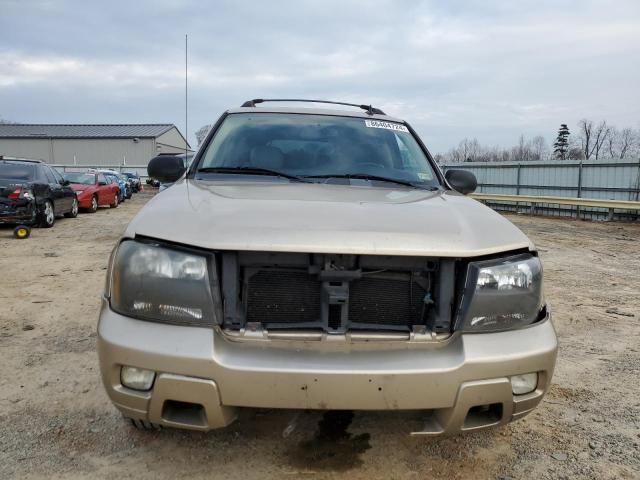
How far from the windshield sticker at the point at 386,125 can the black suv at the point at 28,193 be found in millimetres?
9176

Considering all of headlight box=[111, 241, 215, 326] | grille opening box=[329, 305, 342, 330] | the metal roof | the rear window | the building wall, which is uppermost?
the metal roof

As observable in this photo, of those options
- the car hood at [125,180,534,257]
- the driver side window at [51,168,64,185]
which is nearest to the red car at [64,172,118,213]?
the driver side window at [51,168,64,185]

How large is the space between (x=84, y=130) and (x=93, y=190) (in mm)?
38955

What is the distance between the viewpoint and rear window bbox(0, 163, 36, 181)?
10336 millimetres

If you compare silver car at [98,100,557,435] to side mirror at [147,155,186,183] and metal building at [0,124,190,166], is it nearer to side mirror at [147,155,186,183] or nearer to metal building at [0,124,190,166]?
side mirror at [147,155,186,183]

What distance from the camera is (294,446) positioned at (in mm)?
2412

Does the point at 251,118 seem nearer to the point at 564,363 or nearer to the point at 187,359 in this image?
the point at 187,359

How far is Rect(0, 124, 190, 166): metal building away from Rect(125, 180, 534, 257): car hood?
4794cm

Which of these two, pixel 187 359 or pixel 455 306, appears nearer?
pixel 187 359

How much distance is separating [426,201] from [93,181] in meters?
17.1

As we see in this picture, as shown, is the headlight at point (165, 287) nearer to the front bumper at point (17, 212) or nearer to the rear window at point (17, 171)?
the front bumper at point (17, 212)

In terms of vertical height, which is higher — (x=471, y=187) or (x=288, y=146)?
(x=288, y=146)

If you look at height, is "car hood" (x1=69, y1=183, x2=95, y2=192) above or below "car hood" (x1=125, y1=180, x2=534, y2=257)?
below

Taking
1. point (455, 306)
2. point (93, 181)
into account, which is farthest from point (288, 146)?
point (93, 181)
